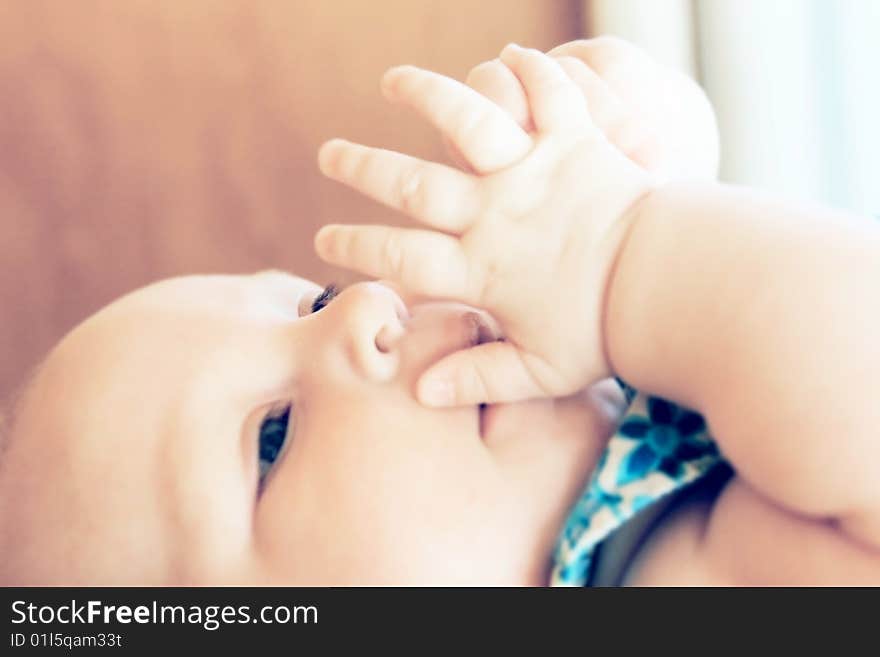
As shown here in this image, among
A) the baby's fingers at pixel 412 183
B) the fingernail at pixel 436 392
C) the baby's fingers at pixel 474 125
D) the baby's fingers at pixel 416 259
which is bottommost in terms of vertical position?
the fingernail at pixel 436 392

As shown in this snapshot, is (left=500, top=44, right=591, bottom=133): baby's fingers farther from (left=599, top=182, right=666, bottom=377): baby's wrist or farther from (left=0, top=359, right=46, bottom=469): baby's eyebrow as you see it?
(left=0, top=359, right=46, bottom=469): baby's eyebrow

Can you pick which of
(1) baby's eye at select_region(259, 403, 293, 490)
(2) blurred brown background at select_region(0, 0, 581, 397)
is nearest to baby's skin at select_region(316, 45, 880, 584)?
(1) baby's eye at select_region(259, 403, 293, 490)

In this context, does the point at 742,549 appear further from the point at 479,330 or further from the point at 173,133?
the point at 173,133

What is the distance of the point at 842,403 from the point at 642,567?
0.54ft

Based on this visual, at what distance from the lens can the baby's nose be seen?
53 cm

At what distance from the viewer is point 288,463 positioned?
527 mm

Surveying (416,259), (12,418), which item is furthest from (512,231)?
(12,418)

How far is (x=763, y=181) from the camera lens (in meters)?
0.88

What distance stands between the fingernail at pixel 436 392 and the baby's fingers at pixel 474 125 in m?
0.12

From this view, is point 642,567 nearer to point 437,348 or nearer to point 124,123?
point 437,348

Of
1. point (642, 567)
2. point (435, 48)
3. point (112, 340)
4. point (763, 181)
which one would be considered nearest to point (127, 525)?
point (112, 340)

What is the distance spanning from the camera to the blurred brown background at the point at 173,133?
1.14 metres

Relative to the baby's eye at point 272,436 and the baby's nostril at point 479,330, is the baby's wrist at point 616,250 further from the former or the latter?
the baby's eye at point 272,436

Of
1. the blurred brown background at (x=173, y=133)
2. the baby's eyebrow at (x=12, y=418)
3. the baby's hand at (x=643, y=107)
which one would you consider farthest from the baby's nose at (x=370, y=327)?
the blurred brown background at (x=173, y=133)
